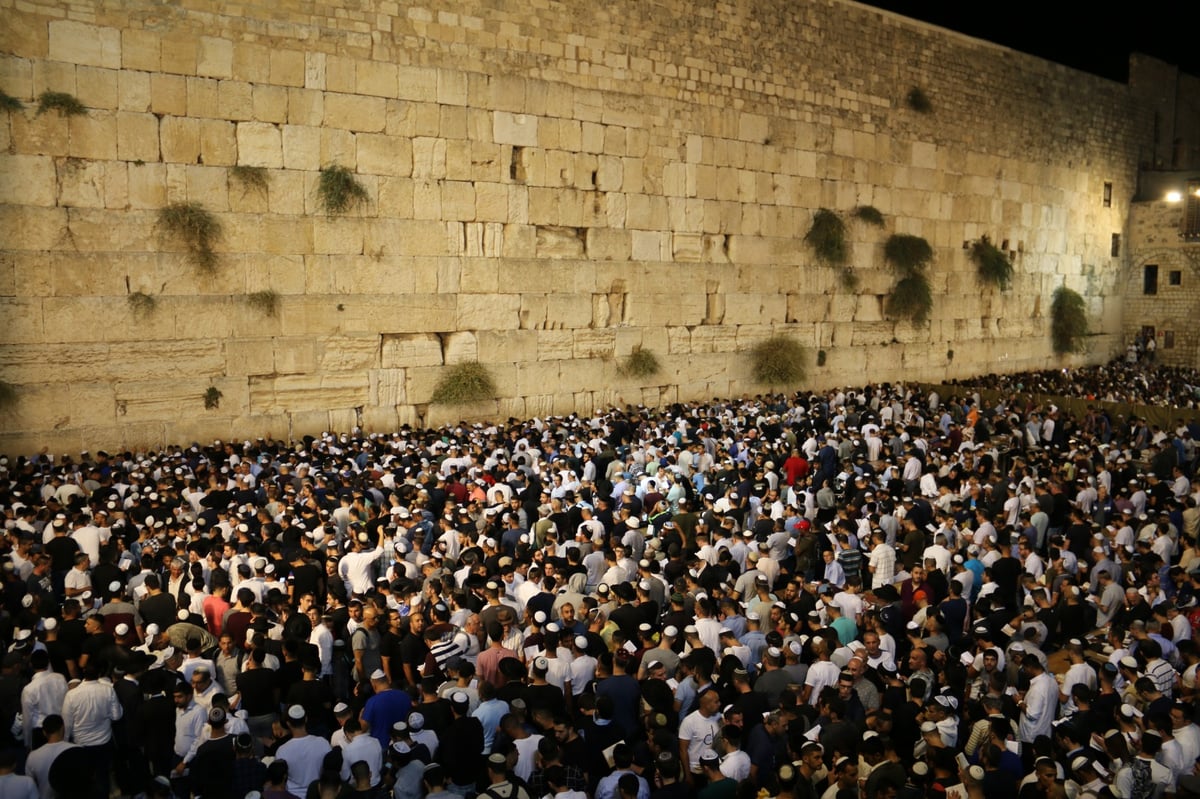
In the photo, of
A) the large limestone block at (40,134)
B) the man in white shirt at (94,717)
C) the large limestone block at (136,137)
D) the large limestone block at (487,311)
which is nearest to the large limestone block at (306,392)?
the large limestone block at (487,311)

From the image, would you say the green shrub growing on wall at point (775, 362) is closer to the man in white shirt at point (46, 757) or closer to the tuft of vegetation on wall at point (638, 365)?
the tuft of vegetation on wall at point (638, 365)

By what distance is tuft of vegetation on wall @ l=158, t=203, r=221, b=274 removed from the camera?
12906mm

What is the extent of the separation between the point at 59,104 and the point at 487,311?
679cm

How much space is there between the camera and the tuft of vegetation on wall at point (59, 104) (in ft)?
39.4

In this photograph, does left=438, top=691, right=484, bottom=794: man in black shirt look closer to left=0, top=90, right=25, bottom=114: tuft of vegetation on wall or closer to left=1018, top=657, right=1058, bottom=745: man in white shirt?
left=1018, top=657, right=1058, bottom=745: man in white shirt

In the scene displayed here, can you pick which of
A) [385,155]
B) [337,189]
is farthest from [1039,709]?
[385,155]

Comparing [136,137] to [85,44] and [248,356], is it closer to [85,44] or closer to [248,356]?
[85,44]

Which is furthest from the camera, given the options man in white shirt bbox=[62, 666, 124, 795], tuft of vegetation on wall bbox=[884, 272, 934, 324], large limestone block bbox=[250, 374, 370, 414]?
tuft of vegetation on wall bbox=[884, 272, 934, 324]

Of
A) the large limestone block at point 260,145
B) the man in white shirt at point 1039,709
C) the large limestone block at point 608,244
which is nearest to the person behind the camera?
the man in white shirt at point 1039,709

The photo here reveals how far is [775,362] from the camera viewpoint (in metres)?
19.7

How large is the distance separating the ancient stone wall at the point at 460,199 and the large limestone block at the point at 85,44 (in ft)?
0.12

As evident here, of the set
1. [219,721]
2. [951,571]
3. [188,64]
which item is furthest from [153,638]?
[188,64]

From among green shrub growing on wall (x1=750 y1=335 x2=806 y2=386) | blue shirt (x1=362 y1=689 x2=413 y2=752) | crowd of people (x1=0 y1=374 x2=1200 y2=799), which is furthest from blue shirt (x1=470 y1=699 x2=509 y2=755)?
green shrub growing on wall (x1=750 y1=335 x2=806 y2=386)

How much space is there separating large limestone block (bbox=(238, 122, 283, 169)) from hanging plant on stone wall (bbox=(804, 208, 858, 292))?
11356mm
